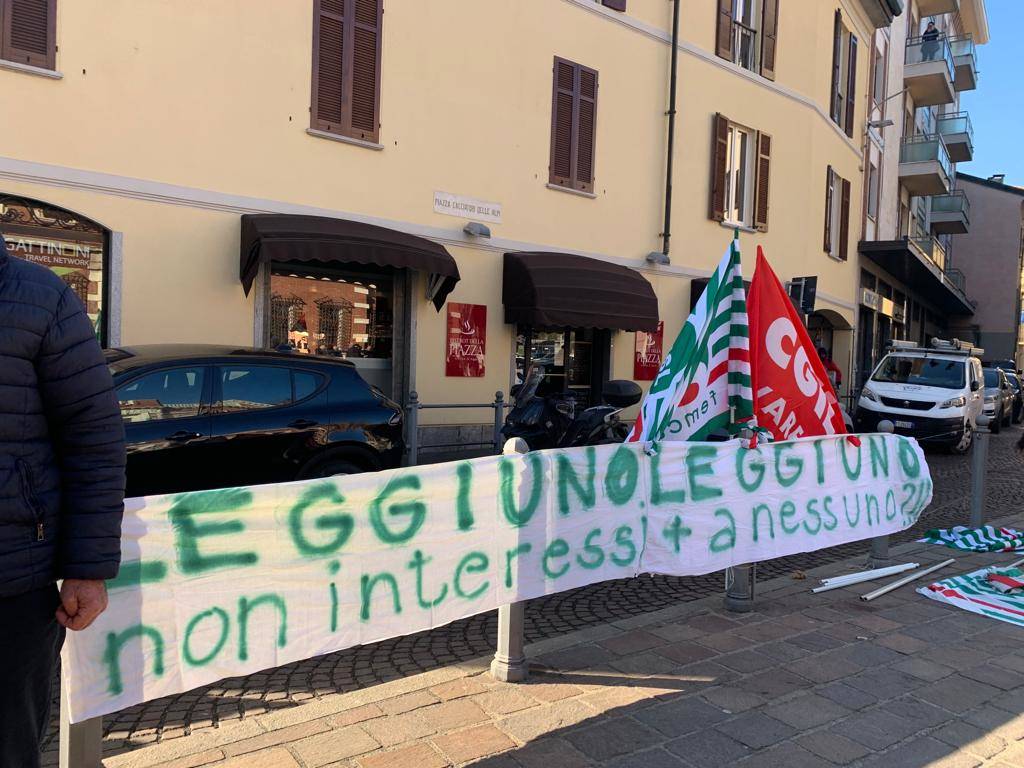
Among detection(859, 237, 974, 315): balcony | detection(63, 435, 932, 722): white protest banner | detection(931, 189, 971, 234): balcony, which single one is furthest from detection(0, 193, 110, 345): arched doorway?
detection(931, 189, 971, 234): balcony

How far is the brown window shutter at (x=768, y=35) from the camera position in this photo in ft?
55.3

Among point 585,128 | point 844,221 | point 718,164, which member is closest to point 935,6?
point 844,221

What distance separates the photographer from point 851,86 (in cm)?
2112

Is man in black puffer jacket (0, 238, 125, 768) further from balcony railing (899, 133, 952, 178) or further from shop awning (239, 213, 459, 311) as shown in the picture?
balcony railing (899, 133, 952, 178)

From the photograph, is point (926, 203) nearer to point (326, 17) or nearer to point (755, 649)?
point (326, 17)

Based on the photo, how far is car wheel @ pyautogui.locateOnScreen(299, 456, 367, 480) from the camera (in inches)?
253

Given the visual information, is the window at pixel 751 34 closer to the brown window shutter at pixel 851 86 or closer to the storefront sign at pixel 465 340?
the brown window shutter at pixel 851 86

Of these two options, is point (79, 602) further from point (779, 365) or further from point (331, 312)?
point (331, 312)

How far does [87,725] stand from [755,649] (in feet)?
10.3

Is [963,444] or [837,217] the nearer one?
[963,444]

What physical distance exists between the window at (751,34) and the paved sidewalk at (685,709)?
1448 centimetres

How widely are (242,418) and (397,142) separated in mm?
6270

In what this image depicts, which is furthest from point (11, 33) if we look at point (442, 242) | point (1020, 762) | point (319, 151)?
point (1020, 762)

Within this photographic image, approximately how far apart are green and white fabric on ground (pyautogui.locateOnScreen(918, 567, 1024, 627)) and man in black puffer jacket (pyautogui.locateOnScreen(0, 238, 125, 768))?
499 centimetres
